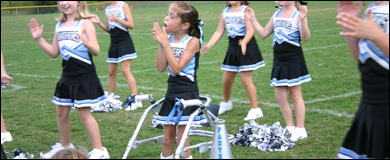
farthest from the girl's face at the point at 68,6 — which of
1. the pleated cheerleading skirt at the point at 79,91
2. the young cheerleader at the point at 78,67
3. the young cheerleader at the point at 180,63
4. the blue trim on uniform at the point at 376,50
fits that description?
the blue trim on uniform at the point at 376,50

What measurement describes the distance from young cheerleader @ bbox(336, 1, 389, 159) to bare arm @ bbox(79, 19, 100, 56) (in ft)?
7.83

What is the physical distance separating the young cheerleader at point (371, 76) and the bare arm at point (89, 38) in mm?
2388

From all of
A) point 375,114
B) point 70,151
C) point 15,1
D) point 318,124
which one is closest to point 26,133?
point 318,124

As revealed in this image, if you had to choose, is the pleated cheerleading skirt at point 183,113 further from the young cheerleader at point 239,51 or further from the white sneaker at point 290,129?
the young cheerleader at point 239,51

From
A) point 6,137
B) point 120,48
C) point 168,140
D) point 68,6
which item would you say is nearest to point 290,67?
point 168,140

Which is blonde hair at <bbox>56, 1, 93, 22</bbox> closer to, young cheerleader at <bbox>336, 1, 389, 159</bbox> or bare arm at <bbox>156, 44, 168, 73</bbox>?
bare arm at <bbox>156, 44, 168, 73</bbox>

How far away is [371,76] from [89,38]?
2.66 m

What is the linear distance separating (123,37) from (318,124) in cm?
315

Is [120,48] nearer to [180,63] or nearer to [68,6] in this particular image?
[68,6]

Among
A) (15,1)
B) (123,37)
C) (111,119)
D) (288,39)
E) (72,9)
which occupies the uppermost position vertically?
(72,9)

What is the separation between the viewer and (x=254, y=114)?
6.39 metres

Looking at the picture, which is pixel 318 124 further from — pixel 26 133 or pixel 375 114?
pixel 26 133

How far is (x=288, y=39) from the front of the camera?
5.37 metres

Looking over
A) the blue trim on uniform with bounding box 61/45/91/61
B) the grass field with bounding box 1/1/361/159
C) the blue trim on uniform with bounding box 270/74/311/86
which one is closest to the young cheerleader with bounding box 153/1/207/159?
the grass field with bounding box 1/1/361/159
